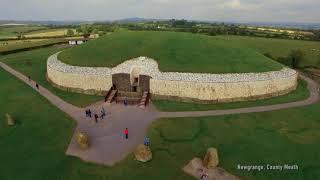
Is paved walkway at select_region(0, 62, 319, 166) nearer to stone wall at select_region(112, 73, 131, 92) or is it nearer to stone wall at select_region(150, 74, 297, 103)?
stone wall at select_region(150, 74, 297, 103)

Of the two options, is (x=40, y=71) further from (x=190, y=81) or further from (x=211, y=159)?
(x=211, y=159)

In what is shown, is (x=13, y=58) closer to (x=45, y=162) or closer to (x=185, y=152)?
A: (x=45, y=162)

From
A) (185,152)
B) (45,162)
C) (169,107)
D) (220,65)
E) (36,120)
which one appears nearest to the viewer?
(45,162)

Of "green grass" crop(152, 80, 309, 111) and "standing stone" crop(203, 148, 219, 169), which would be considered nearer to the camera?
"standing stone" crop(203, 148, 219, 169)

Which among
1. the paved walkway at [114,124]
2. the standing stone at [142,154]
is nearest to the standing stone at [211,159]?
the standing stone at [142,154]

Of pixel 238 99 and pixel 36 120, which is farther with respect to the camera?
pixel 238 99

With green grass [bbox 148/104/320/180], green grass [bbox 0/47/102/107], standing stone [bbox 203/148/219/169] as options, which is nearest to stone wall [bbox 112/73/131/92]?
green grass [bbox 0/47/102/107]

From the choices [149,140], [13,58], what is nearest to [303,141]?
[149,140]
